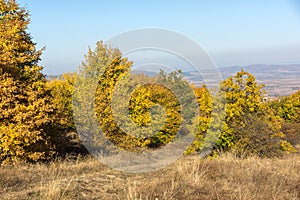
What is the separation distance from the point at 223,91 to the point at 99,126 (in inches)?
312

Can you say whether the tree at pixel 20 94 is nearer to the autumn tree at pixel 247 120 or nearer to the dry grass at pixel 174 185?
the dry grass at pixel 174 185

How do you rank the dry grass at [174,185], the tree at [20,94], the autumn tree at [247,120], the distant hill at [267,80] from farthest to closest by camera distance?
the autumn tree at [247,120] → the distant hill at [267,80] → the tree at [20,94] → the dry grass at [174,185]

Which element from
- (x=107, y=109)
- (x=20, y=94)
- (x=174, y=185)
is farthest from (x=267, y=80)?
(x=174, y=185)

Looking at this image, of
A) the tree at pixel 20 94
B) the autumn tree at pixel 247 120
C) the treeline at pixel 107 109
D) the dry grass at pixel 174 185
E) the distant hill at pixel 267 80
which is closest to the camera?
the dry grass at pixel 174 185

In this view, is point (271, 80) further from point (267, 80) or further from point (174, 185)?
point (174, 185)

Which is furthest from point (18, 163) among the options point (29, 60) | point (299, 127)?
point (299, 127)

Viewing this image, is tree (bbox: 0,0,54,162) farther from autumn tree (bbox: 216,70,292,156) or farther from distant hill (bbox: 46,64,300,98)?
autumn tree (bbox: 216,70,292,156)

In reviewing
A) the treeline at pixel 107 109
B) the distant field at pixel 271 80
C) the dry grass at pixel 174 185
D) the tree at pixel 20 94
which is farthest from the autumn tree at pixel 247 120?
the tree at pixel 20 94

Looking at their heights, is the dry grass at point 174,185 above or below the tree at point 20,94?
below

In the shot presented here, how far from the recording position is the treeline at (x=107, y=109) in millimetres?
10703

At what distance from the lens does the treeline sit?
10.7 metres

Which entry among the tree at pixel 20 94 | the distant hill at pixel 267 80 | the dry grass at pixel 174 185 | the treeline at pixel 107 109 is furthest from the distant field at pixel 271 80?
the tree at pixel 20 94

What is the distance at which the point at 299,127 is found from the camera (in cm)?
3631

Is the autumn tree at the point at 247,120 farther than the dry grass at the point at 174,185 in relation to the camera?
Yes
